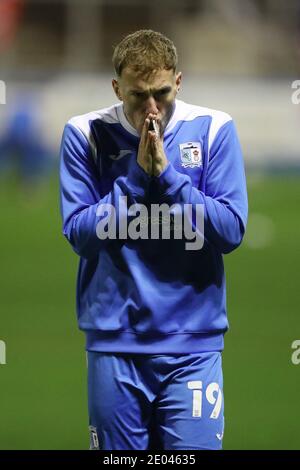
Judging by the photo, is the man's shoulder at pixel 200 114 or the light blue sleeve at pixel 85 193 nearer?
the light blue sleeve at pixel 85 193

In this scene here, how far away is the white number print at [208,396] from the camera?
327 cm

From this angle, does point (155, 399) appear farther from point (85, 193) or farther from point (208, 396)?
point (85, 193)

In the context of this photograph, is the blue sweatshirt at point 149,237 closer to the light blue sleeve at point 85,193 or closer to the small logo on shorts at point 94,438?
the light blue sleeve at point 85,193

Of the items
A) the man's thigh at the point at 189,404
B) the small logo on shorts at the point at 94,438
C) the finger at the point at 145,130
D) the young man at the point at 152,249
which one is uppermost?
the finger at the point at 145,130

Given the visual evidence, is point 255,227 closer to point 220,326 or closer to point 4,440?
point 4,440

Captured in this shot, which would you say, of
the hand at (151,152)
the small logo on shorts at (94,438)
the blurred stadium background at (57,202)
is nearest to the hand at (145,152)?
the hand at (151,152)

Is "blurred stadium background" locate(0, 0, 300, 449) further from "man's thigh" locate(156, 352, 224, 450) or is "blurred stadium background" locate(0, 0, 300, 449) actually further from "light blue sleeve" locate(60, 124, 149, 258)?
"light blue sleeve" locate(60, 124, 149, 258)

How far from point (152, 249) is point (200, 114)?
437mm

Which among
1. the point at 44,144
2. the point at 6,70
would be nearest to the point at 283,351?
the point at 44,144

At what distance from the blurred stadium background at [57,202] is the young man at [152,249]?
6.19ft

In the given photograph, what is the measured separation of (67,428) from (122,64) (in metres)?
2.70

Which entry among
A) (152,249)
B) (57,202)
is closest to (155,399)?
(152,249)

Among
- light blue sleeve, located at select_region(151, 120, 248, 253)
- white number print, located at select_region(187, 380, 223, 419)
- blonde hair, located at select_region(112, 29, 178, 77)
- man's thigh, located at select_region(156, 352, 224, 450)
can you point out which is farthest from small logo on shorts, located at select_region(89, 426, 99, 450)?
blonde hair, located at select_region(112, 29, 178, 77)

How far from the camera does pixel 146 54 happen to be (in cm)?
321
